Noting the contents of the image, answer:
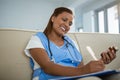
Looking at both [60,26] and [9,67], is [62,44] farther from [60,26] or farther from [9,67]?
[9,67]

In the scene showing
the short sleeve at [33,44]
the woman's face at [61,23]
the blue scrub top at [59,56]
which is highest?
the woman's face at [61,23]

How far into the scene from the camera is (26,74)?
128 centimetres

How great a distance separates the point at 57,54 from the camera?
1267 millimetres

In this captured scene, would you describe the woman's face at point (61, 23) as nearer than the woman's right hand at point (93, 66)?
No

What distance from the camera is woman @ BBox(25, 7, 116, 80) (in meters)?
1.06

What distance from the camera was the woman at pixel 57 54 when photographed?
1.06 meters

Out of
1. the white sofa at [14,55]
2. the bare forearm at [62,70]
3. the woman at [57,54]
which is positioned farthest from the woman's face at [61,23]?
the bare forearm at [62,70]

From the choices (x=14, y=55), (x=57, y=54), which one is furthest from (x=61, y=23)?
(x=14, y=55)

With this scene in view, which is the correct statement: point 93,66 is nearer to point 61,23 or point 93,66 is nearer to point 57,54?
point 57,54

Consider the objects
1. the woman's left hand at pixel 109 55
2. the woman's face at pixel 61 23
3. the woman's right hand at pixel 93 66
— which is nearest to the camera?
the woman's right hand at pixel 93 66

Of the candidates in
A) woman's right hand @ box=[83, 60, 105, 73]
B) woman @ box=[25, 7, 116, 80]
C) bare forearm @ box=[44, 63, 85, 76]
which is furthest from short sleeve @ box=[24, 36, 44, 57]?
woman's right hand @ box=[83, 60, 105, 73]

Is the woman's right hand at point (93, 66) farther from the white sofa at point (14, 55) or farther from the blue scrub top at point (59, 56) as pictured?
the white sofa at point (14, 55)

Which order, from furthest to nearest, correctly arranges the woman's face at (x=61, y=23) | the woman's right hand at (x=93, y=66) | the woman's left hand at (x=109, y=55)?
the woman's face at (x=61, y=23)
the woman's left hand at (x=109, y=55)
the woman's right hand at (x=93, y=66)

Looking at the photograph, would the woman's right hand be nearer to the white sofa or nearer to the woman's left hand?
the woman's left hand
